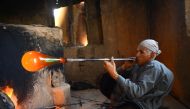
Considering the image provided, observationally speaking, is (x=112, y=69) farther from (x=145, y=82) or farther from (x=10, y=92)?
(x=10, y=92)

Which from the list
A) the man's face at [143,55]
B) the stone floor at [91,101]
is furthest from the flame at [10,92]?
the man's face at [143,55]

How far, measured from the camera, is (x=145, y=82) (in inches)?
144

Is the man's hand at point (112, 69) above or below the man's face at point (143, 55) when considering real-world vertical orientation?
below

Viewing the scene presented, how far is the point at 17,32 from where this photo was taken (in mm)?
4496

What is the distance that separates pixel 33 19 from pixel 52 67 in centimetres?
372

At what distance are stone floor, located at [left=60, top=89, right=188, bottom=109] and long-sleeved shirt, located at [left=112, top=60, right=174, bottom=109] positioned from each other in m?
1.80

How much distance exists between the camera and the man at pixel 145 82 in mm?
3665

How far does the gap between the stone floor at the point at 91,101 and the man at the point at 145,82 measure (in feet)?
5.68

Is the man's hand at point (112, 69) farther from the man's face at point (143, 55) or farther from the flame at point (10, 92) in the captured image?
the flame at point (10, 92)

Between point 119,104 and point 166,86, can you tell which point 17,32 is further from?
point 166,86

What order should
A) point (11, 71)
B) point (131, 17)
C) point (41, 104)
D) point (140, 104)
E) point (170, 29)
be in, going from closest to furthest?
1. point (140, 104)
2. point (11, 71)
3. point (41, 104)
4. point (170, 29)
5. point (131, 17)

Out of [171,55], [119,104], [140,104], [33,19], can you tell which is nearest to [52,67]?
[119,104]

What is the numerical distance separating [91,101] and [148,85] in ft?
10.1

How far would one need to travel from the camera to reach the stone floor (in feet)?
19.5
